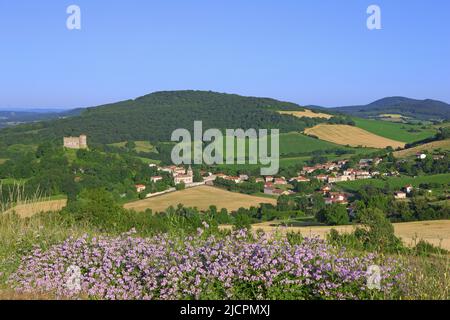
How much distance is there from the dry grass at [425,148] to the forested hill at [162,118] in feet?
104

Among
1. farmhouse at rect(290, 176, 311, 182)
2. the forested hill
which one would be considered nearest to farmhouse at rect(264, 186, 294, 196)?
farmhouse at rect(290, 176, 311, 182)

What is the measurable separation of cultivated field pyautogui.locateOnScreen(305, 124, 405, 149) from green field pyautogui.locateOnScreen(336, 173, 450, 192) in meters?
35.9

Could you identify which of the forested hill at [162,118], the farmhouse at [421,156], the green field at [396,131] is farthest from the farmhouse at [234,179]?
the green field at [396,131]

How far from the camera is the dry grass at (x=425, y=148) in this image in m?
78.6

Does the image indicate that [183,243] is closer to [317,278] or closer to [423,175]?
[317,278]

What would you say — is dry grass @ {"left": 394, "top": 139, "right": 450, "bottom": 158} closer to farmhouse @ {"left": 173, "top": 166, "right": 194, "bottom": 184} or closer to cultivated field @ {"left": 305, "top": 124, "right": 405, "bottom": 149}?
cultivated field @ {"left": 305, "top": 124, "right": 405, "bottom": 149}

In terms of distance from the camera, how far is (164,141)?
108938mm

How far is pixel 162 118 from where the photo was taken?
438 feet

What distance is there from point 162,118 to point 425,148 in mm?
71469

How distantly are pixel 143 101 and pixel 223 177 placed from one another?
332 ft

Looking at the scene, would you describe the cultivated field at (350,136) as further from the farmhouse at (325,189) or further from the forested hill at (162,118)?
the farmhouse at (325,189)

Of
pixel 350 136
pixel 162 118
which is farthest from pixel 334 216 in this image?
pixel 162 118

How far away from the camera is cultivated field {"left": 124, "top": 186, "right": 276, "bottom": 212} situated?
161 ft

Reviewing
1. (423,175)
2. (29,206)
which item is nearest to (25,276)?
(29,206)
